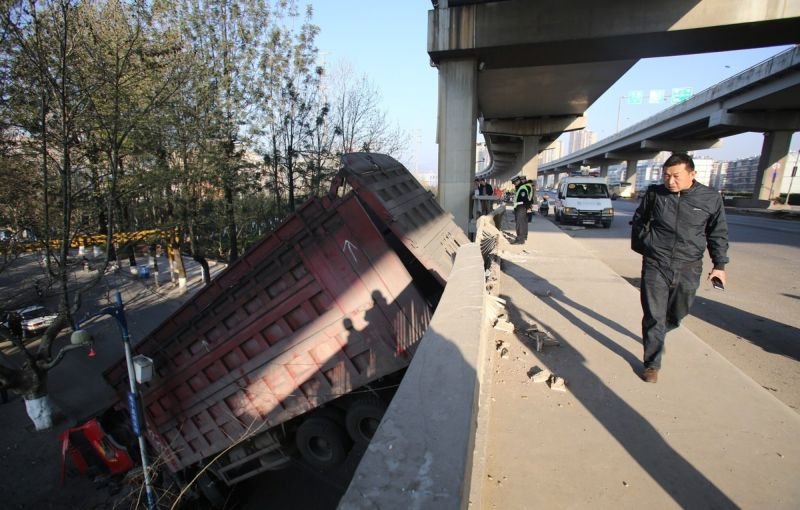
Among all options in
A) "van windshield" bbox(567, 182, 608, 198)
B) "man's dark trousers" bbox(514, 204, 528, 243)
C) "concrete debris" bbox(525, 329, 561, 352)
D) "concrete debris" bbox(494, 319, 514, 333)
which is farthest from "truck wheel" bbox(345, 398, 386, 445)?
"van windshield" bbox(567, 182, 608, 198)

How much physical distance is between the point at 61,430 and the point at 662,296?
9.58 metres

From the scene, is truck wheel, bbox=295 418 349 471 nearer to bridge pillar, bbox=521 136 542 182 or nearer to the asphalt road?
the asphalt road

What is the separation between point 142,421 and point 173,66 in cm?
857

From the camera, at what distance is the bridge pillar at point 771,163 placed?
28312 millimetres

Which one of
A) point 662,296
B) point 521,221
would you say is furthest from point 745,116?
point 662,296

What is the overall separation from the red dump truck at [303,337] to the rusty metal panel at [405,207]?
0.08ft

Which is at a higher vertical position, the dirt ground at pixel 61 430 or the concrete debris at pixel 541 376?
the concrete debris at pixel 541 376

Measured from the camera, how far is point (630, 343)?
11.7 ft

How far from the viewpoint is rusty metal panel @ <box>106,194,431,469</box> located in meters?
3.82

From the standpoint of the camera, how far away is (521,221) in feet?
29.5

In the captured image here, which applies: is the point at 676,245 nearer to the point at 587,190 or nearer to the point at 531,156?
the point at 587,190

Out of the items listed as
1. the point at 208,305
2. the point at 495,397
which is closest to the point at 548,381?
the point at 495,397

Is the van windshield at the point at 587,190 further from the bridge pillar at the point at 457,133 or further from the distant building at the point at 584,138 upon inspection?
the distant building at the point at 584,138

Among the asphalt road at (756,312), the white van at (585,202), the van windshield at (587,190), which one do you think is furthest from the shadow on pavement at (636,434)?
the van windshield at (587,190)
